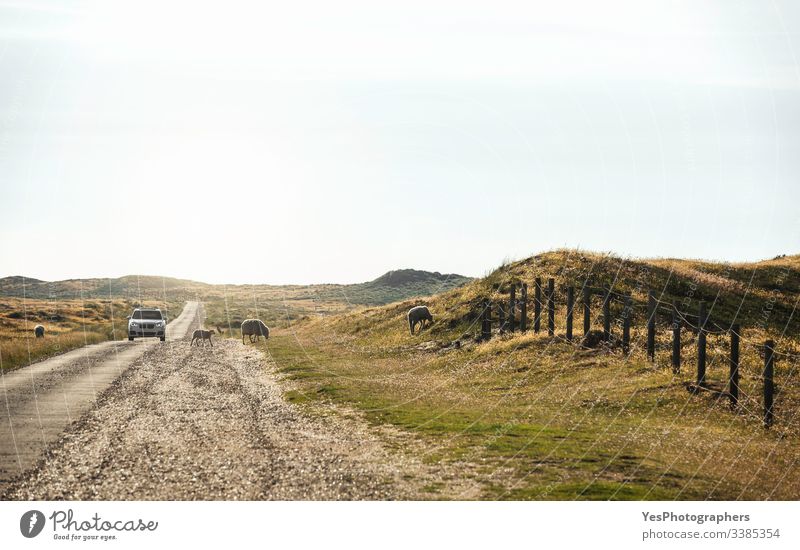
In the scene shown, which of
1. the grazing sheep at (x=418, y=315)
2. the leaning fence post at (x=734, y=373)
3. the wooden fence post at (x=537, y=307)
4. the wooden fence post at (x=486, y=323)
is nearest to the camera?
the leaning fence post at (x=734, y=373)

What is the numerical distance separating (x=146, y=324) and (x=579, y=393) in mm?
44419

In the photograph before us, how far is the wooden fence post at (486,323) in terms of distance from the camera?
42.6m

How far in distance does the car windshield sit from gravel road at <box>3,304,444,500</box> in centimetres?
3600

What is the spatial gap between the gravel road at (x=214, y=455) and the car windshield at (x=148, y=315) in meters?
36.0

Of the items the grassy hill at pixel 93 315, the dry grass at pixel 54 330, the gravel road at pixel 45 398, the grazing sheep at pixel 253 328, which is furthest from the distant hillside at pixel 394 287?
the gravel road at pixel 45 398

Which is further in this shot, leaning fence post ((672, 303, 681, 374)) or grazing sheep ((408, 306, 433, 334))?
grazing sheep ((408, 306, 433, 334))

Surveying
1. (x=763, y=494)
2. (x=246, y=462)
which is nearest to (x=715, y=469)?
(x=763, y=494)

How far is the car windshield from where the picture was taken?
204 feet

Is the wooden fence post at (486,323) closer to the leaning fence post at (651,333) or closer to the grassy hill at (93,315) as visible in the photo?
the leaning fence post at (651,333)

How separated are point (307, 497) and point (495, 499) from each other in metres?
3.10

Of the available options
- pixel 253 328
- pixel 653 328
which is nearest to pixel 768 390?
pixel 653 328

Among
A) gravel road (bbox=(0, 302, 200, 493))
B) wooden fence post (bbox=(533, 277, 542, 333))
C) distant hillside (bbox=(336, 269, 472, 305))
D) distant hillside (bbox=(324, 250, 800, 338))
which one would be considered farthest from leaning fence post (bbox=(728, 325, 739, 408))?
distant hillside (bbox=(336, 269, 472, 305))

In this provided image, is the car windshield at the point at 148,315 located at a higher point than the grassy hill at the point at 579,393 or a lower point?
higher

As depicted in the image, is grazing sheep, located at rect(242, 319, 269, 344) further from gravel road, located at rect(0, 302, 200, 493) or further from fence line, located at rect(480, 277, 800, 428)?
fence line, located at rect(480, 277, 800, 428)
